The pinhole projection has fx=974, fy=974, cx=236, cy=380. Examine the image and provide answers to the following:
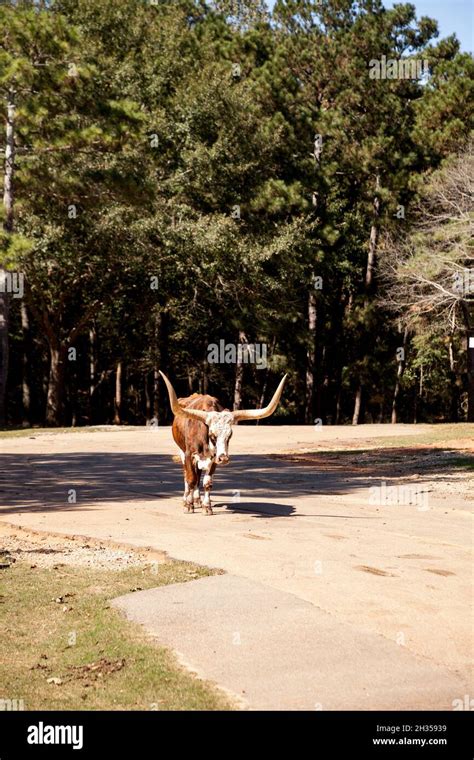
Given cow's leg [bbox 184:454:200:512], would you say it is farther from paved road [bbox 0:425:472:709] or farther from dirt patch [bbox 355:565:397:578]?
dirt patch [bbox 355:565:397:578]

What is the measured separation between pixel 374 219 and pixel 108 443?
69.2 ft

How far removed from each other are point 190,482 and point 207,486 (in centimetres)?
49

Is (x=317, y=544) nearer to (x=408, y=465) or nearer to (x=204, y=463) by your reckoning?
(x=204, y=463)

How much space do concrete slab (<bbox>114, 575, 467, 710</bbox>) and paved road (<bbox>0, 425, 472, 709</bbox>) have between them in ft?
0.08

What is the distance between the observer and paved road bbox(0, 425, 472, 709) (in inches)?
298

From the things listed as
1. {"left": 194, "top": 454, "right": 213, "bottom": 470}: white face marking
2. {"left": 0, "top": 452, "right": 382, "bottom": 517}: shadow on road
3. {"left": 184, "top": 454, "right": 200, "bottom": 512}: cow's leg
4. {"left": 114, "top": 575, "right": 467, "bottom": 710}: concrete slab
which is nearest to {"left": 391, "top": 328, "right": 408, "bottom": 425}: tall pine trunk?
{"left": 0, "top": 452, "right": 382, "bottom": 517}: shadow on road

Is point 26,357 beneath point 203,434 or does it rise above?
above

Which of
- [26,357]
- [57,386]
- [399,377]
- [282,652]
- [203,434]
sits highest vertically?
[26,357]

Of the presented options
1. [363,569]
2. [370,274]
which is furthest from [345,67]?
[363,569]

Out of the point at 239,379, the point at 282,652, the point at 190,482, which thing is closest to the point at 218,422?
the point at 190,482

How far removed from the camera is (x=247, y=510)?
1520 centimetres

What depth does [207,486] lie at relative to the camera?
14.2 m

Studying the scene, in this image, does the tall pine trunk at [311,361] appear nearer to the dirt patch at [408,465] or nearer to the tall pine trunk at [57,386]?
the tall pine trunk at [57,386]

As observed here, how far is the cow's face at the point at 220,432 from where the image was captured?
13648mm
